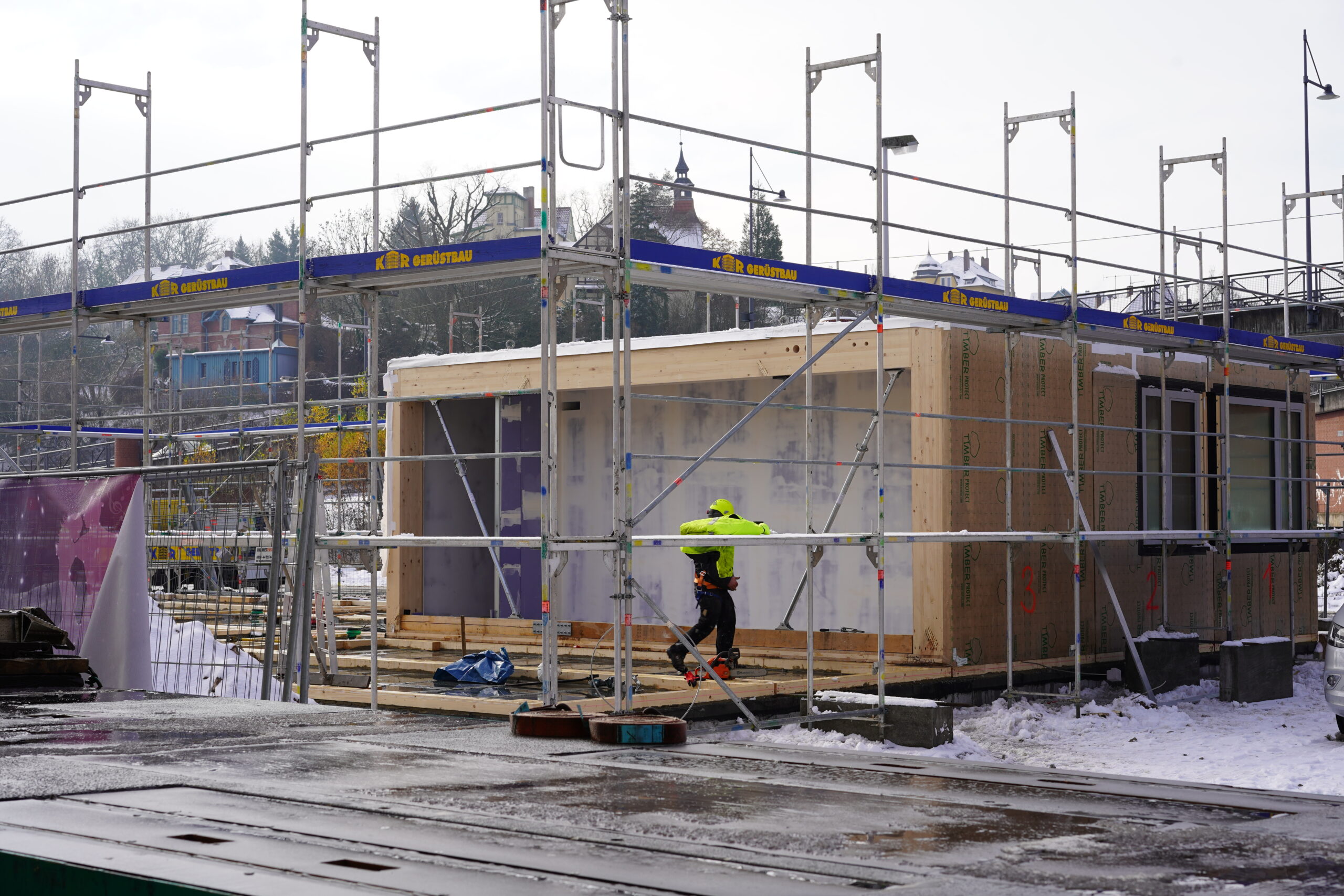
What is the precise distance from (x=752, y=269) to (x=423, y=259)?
2515 millimetres

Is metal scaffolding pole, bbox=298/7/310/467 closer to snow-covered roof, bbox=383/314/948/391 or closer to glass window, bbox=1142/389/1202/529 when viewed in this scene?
snow-covered roof, bbox=383/314/948/391

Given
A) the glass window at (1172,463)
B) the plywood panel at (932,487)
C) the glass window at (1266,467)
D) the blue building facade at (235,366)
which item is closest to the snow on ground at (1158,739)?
the plywood panel at (932,487)

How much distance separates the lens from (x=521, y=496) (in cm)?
1844

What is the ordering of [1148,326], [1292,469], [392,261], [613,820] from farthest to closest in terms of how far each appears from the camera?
1. [1292,469]
2. [1148,326]
3. [392,261]
4. [613,820]

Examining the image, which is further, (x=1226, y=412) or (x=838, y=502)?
(x=1226, y=412)

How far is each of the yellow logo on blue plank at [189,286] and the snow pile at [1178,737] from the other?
7.38 meters

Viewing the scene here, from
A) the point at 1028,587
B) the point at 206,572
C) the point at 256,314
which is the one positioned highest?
the point at 256,314

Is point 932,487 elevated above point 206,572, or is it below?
above

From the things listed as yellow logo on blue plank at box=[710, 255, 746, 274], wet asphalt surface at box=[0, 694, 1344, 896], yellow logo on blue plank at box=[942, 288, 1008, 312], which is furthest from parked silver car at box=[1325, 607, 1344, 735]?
wet asphalt surface at box=[0, 694, 1344, 896]

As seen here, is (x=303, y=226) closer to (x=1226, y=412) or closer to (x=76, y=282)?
(x=76, y=282)

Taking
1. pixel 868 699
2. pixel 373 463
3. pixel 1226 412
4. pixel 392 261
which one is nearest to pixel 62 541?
pixel 373 463

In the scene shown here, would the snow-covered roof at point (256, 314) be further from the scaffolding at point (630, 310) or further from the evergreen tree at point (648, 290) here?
the scaffolding at point (630, 310)

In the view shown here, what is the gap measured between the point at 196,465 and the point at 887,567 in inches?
324

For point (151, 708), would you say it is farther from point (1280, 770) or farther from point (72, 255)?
point (1280, 770)
